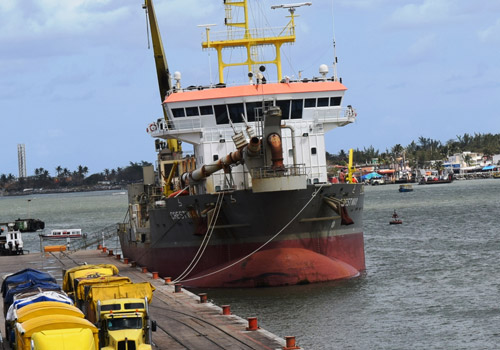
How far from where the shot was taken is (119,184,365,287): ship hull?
1431 inches

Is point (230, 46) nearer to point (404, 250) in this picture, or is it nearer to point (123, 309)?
point (404, 250)

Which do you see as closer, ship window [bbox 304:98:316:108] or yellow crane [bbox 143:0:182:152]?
ship window [bbox 304:98:316:108]

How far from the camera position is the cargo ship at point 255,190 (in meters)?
36.0

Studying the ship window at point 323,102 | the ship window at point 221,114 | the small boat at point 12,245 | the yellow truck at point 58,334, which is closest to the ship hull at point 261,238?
the ship window at point 323,102

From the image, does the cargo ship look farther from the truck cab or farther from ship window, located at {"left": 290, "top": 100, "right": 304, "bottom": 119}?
the truck cab

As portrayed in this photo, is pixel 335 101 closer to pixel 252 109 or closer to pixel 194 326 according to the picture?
pixel 252 109

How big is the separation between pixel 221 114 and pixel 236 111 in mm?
668

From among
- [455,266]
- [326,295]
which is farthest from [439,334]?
[455,266]

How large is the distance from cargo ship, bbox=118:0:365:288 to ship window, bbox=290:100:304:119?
42 millimetres

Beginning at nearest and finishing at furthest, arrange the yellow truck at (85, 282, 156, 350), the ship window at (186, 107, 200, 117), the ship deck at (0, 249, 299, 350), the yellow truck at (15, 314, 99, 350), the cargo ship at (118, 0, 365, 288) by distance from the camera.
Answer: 1. the yellow truck at (15, 314, 99, 350)
2. the yellow truck at (85, 282, 156, 350)
3. the ship deck at (0, 249, 299, 350)
4. the cargo ship at (118, 0, 365, 288)
5. the ship window at (186, 107, 200, 117)

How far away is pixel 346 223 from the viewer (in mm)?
38094

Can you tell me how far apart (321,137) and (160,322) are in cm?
1441

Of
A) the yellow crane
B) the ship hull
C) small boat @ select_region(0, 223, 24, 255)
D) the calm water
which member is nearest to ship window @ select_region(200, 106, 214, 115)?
the ship hull

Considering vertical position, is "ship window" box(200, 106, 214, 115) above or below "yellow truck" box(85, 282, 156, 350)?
above
